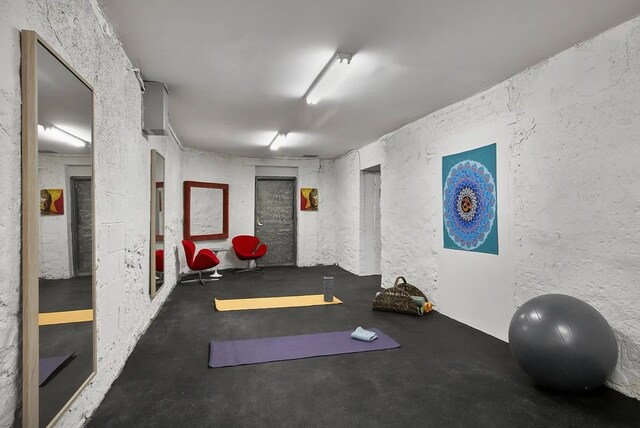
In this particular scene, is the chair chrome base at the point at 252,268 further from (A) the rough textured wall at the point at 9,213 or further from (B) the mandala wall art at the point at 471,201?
(A) the rough textured wall at the point at 9,213

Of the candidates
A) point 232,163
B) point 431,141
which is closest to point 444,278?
point 431,141

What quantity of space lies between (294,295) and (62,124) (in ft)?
14.2

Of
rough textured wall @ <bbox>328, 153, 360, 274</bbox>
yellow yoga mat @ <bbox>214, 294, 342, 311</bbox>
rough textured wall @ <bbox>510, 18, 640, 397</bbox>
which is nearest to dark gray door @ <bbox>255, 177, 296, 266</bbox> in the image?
rough textured wall @ <bbox>328, 153, 360, 274</bbox>

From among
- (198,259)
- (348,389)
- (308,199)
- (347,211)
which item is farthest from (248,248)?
(348,389)

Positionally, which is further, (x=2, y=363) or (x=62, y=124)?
(x=62, y=124)

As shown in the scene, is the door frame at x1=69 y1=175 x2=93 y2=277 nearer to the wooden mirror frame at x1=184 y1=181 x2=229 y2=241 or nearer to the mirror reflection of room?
the mirror reflection of room

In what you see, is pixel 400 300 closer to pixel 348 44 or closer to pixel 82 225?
pixel 348 44

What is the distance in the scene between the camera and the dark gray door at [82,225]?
192cm

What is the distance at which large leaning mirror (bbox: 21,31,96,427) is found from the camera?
1451 millimetres

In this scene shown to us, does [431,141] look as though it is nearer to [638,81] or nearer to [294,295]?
[638,81]

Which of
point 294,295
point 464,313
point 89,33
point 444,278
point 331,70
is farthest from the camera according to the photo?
point 294,295

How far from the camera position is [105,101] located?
2.49 metres

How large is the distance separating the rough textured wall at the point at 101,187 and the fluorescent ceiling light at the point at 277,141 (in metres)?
2.57

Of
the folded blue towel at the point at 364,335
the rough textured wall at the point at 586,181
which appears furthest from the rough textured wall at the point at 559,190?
the folded blue towel at the point at 364,335
